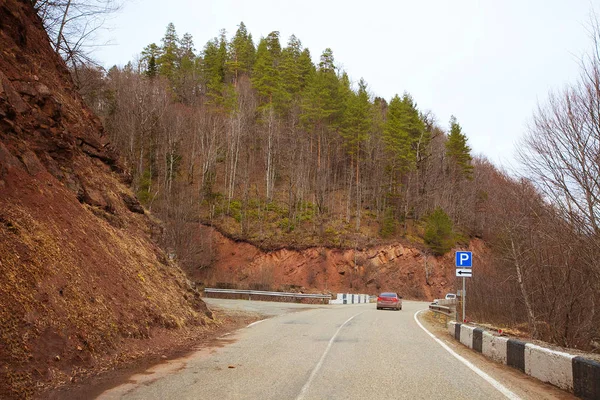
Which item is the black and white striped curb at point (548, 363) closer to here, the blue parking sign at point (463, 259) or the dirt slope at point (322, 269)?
the blue parking sign at point (463, 259)

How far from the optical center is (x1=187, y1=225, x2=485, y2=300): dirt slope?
45969 millimetres

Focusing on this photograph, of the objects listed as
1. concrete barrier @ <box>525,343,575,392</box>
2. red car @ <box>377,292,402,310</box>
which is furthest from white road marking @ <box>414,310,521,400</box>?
red car @ <box>377,292,402,310</box>

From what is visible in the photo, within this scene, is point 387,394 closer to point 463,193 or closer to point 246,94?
point 246,94

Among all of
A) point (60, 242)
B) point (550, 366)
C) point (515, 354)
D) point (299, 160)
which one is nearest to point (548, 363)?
point (550, 366)

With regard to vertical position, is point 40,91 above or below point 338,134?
below

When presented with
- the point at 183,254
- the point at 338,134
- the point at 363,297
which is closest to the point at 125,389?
the point at 183,254

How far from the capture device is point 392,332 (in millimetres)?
15555

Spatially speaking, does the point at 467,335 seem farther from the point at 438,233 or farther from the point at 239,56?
the point at 239,56

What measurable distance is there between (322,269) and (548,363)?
4226 centimetres

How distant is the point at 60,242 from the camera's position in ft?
32.0

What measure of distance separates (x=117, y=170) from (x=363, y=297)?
103 ft

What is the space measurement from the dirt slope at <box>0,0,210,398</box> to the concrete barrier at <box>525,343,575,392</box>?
7741mm

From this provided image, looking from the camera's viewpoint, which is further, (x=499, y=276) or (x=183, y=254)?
(x=183, y=254)

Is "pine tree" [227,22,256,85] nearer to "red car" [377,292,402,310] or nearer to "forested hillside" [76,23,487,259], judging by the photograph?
"forested hillside" [76,23,487,259]
